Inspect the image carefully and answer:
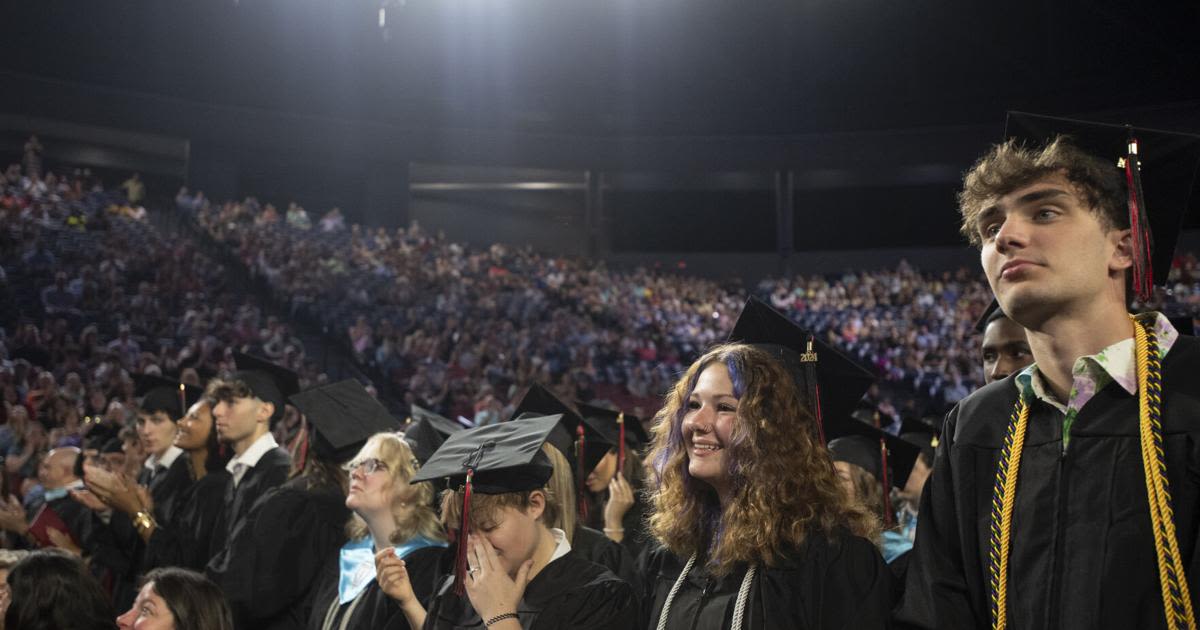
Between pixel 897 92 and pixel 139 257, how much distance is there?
1836cm

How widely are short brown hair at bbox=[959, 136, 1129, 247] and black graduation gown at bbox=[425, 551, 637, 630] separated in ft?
4.82

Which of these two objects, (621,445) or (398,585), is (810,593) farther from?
(621,445)

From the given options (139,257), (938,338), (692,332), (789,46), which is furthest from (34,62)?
(938,338)

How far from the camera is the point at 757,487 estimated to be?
7.31ft

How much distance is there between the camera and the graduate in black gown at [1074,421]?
1.52 metres

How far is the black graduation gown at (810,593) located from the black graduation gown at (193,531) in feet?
11.4

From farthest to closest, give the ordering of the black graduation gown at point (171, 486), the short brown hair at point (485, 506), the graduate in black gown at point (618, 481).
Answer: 1. the black graduation gown at point (171, 486)
2. the graduate in black gown at point (618, 481)
3. the short brown hair at point (485, 506)

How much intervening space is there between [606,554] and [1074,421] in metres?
2.47

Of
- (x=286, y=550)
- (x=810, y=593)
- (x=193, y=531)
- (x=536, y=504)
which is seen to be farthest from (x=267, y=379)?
(x=810, y=593)

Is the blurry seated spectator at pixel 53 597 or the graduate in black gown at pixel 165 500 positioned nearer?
the blurry seated spectator at pixel 53 597

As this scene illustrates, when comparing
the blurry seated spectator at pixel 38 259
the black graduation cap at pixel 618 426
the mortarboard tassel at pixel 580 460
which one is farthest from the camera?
the blurry seated spectator at pixel 38 259

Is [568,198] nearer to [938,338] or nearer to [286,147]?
[286,147]

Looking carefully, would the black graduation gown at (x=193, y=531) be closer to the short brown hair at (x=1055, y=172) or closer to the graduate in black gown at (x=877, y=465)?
the graduate in black gown at (x=877, y=465)

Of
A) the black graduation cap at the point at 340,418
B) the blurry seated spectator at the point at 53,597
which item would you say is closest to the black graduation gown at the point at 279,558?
the black graduation cap at the point at 340,418
